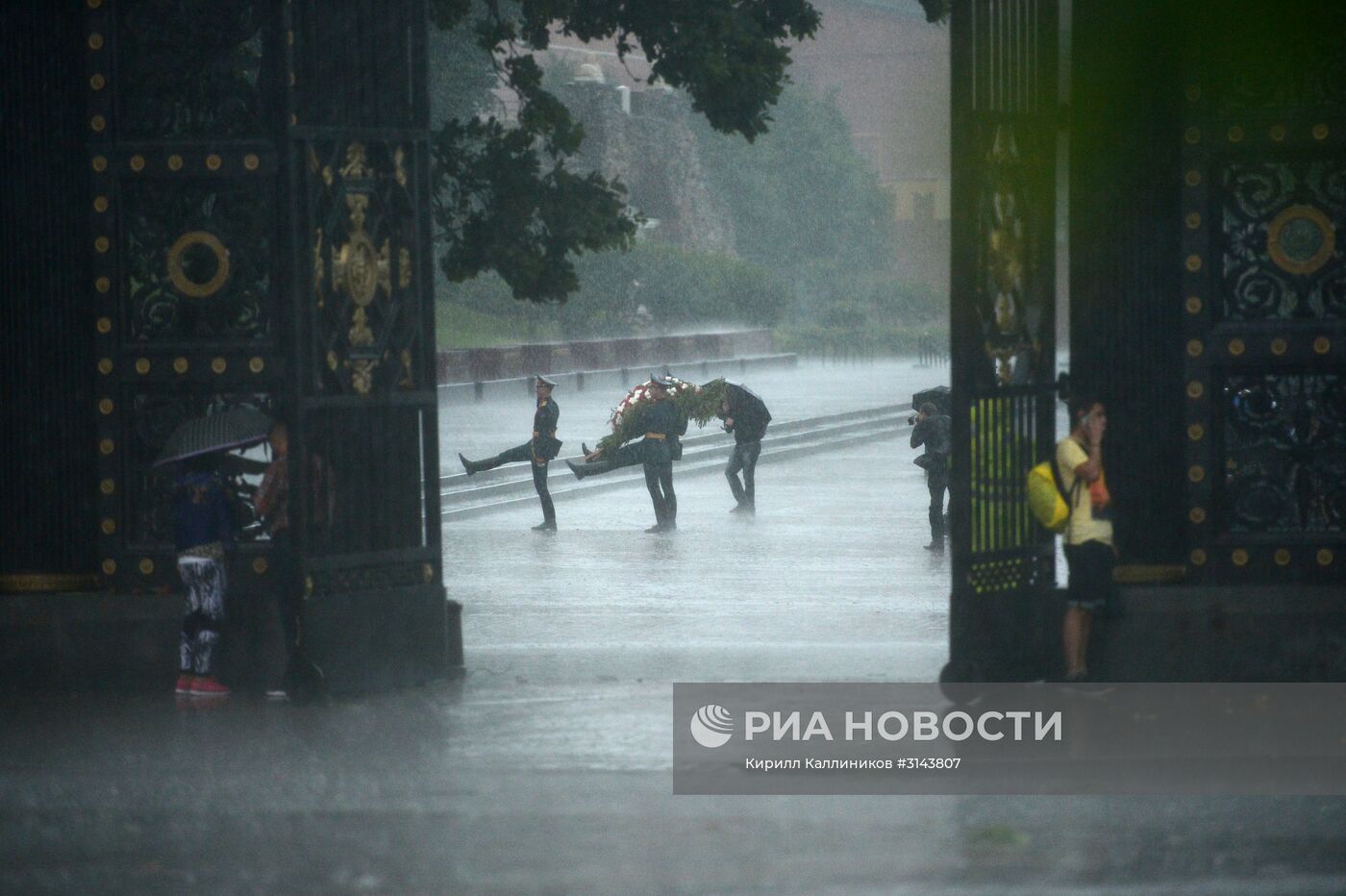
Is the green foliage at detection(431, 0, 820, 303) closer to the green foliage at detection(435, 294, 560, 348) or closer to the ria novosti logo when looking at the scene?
the ria novosti logo

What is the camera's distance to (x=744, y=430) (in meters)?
23.6

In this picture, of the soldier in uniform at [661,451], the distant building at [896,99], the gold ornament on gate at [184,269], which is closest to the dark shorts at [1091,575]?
the gold ornament on gate at [184,269]

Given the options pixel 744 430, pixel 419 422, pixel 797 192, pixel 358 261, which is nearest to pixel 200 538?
pixel 419 422

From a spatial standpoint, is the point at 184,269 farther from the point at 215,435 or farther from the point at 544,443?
the point at 544,443

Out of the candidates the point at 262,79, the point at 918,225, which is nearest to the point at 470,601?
the point at 262,79

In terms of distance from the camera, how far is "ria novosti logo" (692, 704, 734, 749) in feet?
32.3

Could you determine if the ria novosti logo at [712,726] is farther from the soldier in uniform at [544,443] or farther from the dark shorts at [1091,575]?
the soldier in uniform at [544,443]

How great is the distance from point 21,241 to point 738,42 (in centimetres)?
714

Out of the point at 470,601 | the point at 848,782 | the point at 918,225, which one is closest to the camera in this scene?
the point at 848,782

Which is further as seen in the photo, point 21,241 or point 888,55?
point 888,55

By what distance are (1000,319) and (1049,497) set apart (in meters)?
0.96

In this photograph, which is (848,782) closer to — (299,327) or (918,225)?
(299,327)

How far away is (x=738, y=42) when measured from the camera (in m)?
16.9

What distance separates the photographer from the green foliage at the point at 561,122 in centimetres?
1672
